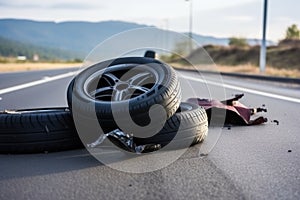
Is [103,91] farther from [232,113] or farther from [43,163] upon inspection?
[232,113]

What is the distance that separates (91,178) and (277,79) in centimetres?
1988

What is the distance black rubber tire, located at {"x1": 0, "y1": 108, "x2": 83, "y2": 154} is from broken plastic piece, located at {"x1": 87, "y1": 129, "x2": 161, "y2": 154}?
15.8 inches

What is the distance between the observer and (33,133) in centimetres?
467

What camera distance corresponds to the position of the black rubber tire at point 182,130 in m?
4.70

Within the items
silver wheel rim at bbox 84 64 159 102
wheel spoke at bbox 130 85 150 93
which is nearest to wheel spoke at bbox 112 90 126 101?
silver wheel rim at bbox 84 64 159 102

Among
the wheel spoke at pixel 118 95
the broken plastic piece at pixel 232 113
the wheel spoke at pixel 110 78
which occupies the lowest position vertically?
the broken plastic piece at pixel 232 113

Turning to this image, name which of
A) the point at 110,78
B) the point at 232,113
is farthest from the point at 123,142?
the point at 232,113

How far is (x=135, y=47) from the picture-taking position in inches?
214

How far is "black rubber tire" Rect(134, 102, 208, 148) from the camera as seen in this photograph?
15.4 ft

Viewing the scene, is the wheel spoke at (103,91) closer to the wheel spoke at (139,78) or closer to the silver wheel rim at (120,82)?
the silver wheel rim at (120,82)

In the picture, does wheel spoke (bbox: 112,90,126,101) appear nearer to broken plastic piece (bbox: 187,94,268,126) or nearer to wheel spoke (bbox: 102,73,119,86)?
wheel spoke (bbox: 102,73,119,86)

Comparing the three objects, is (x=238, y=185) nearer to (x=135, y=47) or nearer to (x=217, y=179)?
(x=217, y=179)

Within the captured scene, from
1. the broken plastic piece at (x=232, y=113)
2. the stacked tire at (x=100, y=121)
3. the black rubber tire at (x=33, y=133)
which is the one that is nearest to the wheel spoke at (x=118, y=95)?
the stacked tire at (x=100, y=121)

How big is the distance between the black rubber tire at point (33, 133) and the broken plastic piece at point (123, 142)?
401 millimetres
